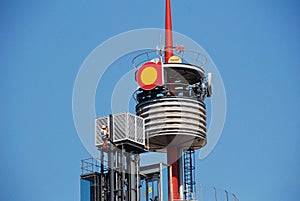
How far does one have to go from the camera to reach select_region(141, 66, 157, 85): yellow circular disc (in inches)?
3162

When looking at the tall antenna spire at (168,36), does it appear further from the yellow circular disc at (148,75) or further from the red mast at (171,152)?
the yellow circular disc at (148,75)

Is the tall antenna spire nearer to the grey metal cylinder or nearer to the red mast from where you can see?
the red mast

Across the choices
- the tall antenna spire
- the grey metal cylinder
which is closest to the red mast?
the tall antenna spire

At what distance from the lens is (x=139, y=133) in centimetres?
7750

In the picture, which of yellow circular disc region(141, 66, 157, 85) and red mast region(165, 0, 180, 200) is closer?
yellow circular disc region(141, 66, 157, 85)

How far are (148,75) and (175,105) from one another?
11.4ft

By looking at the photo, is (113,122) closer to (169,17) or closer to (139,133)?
(139,133)

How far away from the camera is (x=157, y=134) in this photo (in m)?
80.4

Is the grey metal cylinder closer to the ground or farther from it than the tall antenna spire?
closer to the ground

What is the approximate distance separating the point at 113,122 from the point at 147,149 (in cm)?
345

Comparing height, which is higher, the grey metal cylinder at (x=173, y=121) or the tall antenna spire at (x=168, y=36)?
the tall antenna spire at (x=168, y=36)

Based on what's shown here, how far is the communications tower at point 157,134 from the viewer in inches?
2970

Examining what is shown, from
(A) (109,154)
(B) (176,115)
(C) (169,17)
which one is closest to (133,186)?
(A) (109,154)

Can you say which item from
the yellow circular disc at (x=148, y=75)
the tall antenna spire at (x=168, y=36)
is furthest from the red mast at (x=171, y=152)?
the yellow circular disc at (x=148, y=75)
